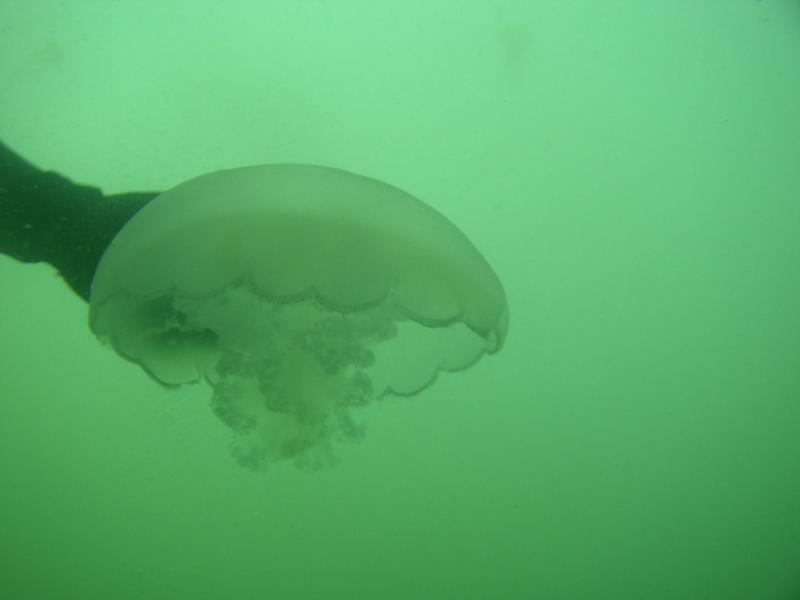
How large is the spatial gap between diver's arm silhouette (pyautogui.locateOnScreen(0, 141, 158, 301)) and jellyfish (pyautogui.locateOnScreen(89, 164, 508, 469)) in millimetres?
295

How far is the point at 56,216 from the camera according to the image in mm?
2449

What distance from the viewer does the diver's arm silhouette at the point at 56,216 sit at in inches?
96.0

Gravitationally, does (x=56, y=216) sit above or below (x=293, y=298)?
below

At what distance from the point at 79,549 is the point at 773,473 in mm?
6339

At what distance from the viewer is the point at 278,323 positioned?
2.42 m

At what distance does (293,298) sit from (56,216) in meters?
1.33

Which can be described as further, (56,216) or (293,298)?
(56,216)

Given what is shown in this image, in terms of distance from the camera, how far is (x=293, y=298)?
78.1 inches

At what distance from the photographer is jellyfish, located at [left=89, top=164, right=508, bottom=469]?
2.01 metres

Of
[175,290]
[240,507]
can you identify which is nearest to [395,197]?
[175,290]

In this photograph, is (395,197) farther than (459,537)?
No

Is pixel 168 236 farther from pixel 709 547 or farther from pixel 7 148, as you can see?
pixel 709 547

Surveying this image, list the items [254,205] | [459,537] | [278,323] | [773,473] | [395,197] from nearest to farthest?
[254,205] → [395,197] → [278,323] → [459,537] → [773,473]

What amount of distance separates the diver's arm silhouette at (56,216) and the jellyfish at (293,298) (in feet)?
0.97
